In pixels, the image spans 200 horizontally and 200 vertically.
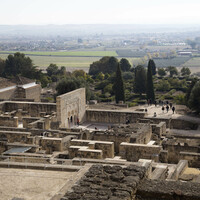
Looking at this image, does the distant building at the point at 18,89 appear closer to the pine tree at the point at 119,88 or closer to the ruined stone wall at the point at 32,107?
the pine tree at the point at 119,88

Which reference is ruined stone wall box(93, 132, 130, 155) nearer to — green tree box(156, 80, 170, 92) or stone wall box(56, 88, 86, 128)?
stone wall box(56, 88, 86, 128)

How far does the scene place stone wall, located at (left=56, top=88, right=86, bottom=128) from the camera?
23.5m

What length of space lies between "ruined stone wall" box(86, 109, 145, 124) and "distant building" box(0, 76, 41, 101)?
16.1m

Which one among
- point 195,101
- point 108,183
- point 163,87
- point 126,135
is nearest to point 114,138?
point 126,135

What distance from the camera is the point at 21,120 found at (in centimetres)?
2547

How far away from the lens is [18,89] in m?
42.6

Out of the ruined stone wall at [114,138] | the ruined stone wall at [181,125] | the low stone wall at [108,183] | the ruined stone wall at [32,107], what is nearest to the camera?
the low stone wall at [108,183]

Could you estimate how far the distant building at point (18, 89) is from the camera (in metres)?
40.3

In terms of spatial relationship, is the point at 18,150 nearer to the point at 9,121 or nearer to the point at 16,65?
the point at 9,121

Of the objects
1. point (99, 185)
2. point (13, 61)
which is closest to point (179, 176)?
point (99, 185)

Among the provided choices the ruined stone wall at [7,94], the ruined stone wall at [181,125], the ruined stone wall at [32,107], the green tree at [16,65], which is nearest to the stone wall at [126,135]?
the ruined stone wall at [181,125]

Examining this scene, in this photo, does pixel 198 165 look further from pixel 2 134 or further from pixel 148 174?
pixel 2 134

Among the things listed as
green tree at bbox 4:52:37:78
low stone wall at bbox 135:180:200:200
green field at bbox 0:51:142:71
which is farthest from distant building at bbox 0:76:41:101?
green field at bbox 0:51:142:71

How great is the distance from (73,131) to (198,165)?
7439 millimetres
